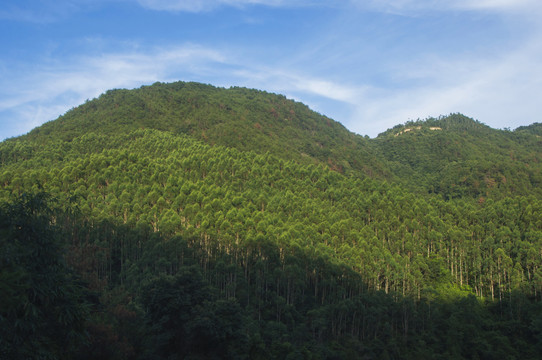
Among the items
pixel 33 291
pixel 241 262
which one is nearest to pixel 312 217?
pixel 241 262

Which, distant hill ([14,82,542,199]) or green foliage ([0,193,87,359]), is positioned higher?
distant hill ([14,82,542,199])

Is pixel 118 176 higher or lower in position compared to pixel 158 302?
higher

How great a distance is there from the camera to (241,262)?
5291 centimetres

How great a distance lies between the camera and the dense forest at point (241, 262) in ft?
46.0

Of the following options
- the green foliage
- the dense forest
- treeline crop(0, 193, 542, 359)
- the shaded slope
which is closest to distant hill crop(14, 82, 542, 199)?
the shaded slope

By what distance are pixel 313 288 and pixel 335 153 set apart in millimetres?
90940

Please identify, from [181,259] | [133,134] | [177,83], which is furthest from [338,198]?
[177,83]

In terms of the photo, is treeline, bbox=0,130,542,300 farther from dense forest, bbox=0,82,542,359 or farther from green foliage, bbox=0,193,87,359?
green foliage, bbox=0,193,87,359

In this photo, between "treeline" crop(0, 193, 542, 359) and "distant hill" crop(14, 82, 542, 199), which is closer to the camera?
"treeline" crop(0, 193, 542, 359)

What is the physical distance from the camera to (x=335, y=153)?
140 m

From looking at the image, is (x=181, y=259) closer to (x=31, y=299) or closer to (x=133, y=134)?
(x=31, y=299)

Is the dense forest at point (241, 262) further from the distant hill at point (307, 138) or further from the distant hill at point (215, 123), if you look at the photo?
the distant hill at point (215, 123)

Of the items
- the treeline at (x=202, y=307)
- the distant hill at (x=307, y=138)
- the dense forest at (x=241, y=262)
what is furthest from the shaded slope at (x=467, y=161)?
the treeline at (x=202, y=307)

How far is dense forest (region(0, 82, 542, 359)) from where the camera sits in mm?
14016
